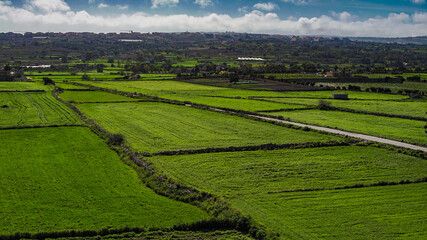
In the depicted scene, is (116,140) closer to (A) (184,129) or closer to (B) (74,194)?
(A) (184,129)

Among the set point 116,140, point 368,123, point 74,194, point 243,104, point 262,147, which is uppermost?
point 243,104

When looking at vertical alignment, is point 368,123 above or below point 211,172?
above

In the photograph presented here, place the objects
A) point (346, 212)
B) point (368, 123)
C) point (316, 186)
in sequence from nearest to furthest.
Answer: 1. point (346, 212)
2. point (316, 186)
3. point (368, 123)

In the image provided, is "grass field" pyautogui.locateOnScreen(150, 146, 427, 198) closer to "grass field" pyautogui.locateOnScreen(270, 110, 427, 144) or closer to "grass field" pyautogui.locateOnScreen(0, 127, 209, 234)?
"grass field" pyautogui.locateOnScreen(0, 127, 209, 234)

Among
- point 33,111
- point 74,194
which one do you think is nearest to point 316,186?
point 74,194

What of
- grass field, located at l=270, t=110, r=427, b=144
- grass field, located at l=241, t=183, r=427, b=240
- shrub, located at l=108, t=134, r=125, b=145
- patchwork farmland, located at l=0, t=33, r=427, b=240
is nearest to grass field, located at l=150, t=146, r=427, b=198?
patchwork farmland, located at l=0, t=33, r=427, b=240

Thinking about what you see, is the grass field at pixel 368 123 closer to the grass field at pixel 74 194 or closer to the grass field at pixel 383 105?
the grass field at pixel 383 105

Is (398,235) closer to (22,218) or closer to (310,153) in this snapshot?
(310,153)

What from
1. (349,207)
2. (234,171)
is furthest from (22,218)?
(349,207)
